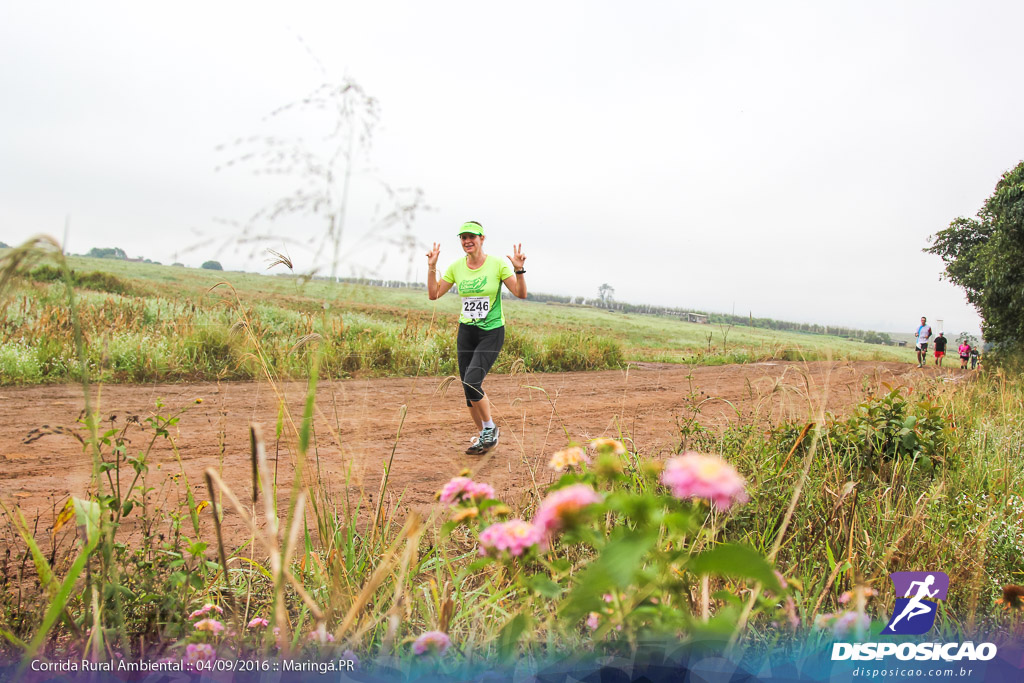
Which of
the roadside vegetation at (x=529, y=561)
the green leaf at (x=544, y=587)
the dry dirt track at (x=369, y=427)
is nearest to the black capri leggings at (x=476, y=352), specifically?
the dry dirt track at (x=369, y=427)

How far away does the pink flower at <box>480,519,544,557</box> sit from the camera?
1146 millimetres

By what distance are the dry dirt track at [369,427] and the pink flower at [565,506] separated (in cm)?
112

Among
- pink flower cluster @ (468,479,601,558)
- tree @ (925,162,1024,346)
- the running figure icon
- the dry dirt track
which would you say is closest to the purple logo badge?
the running figure icon

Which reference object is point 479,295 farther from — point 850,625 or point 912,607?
point 850,625

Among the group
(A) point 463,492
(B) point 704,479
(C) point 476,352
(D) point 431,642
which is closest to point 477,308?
(C) point 476,352

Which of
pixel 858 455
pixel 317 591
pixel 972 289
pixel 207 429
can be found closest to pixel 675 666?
pixel 317 591

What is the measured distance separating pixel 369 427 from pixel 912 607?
16.8ft

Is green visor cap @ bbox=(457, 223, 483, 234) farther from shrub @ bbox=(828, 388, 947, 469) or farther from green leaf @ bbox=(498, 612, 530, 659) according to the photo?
green leaf @ bbox=(498, 612, 530, 659)

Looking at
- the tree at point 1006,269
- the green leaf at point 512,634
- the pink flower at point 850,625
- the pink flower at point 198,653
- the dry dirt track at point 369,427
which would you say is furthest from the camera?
the tree at point 1006,269

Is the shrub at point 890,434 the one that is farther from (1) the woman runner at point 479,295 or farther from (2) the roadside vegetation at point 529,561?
(1) the woman runner at point 479,295

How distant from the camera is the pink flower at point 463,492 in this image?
141 cm

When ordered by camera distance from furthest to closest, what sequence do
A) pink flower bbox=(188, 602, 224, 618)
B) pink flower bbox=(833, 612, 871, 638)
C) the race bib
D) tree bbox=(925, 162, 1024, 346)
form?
tree bbox=(925, 162, 1024, 346)
the race bib
pink flower bbox=(188, 602, 224, 618)
pink flower bbox=(833, 612, 871, 638)

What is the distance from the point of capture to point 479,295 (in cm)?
538

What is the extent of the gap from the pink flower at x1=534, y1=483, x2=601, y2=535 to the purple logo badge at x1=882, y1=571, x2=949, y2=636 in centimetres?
142
